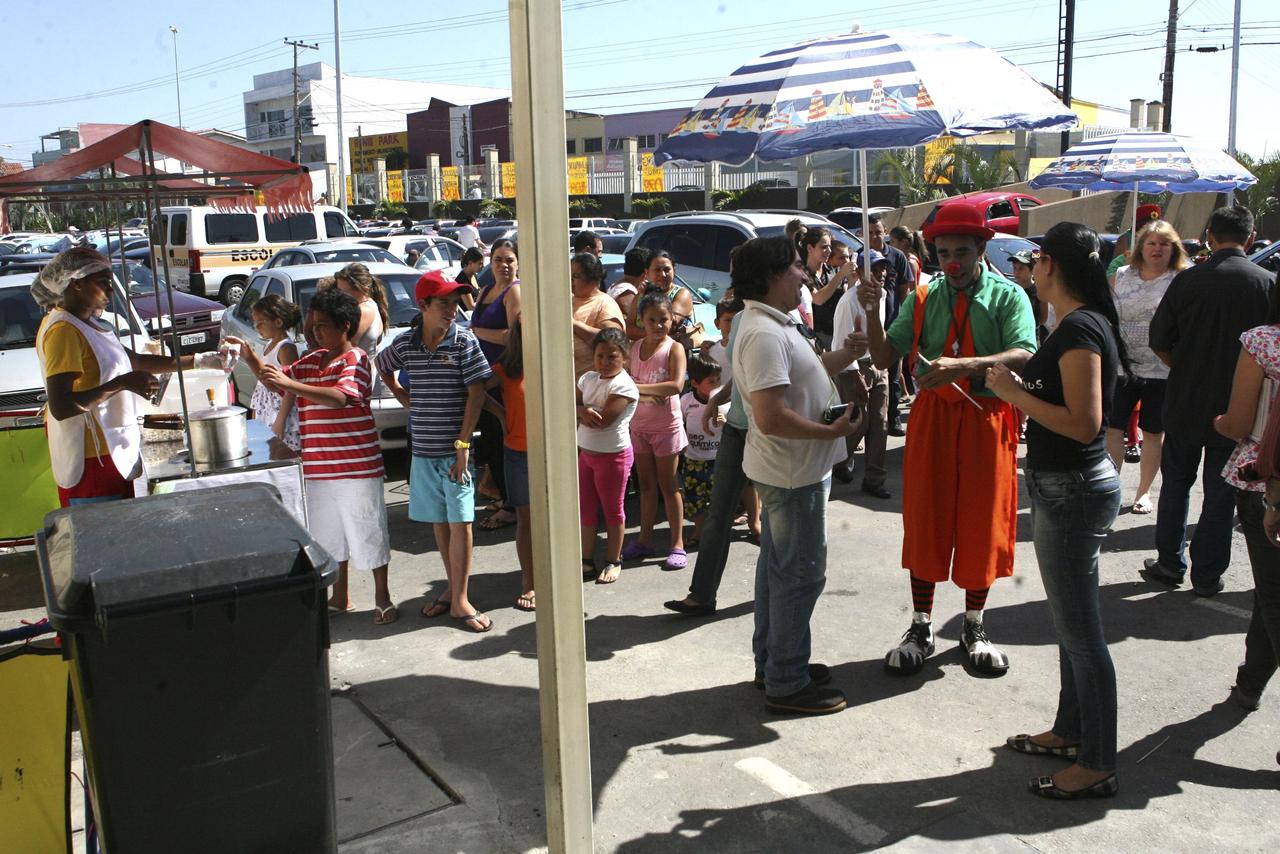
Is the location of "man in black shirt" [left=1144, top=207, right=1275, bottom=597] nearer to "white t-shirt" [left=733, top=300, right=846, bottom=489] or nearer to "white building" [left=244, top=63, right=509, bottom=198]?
"white t-shirt" [left=733, top=300, right=846, bottom=489]

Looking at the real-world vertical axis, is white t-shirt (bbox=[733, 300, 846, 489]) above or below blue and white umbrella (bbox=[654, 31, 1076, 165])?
below

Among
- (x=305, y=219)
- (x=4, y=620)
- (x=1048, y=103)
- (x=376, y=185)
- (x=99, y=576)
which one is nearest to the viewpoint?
(x=99, y=576)

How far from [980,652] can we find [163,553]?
3.50m

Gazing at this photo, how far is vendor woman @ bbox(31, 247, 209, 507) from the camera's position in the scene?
489 centimetres

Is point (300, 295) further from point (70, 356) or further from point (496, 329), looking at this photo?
point (70, 356)

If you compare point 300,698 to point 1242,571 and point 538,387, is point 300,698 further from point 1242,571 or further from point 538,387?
point 1242,571

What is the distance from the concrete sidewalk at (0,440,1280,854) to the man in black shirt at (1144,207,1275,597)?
0.27m

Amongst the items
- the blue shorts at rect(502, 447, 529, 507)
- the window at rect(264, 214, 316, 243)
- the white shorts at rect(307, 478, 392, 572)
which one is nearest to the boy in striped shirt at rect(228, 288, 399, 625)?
the white shorts at rect(307, 478, 392, 572)

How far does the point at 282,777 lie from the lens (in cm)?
286

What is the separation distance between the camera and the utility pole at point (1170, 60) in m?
36.0

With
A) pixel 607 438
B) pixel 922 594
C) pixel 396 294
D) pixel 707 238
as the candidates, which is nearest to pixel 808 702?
pixel 922 594

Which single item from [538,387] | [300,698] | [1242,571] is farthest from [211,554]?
[1242,571]

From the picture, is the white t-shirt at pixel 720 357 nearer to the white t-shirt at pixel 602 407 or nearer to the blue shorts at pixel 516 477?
the white t-shirt at pixel 602 407

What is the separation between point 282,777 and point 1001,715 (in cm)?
Result: 290
